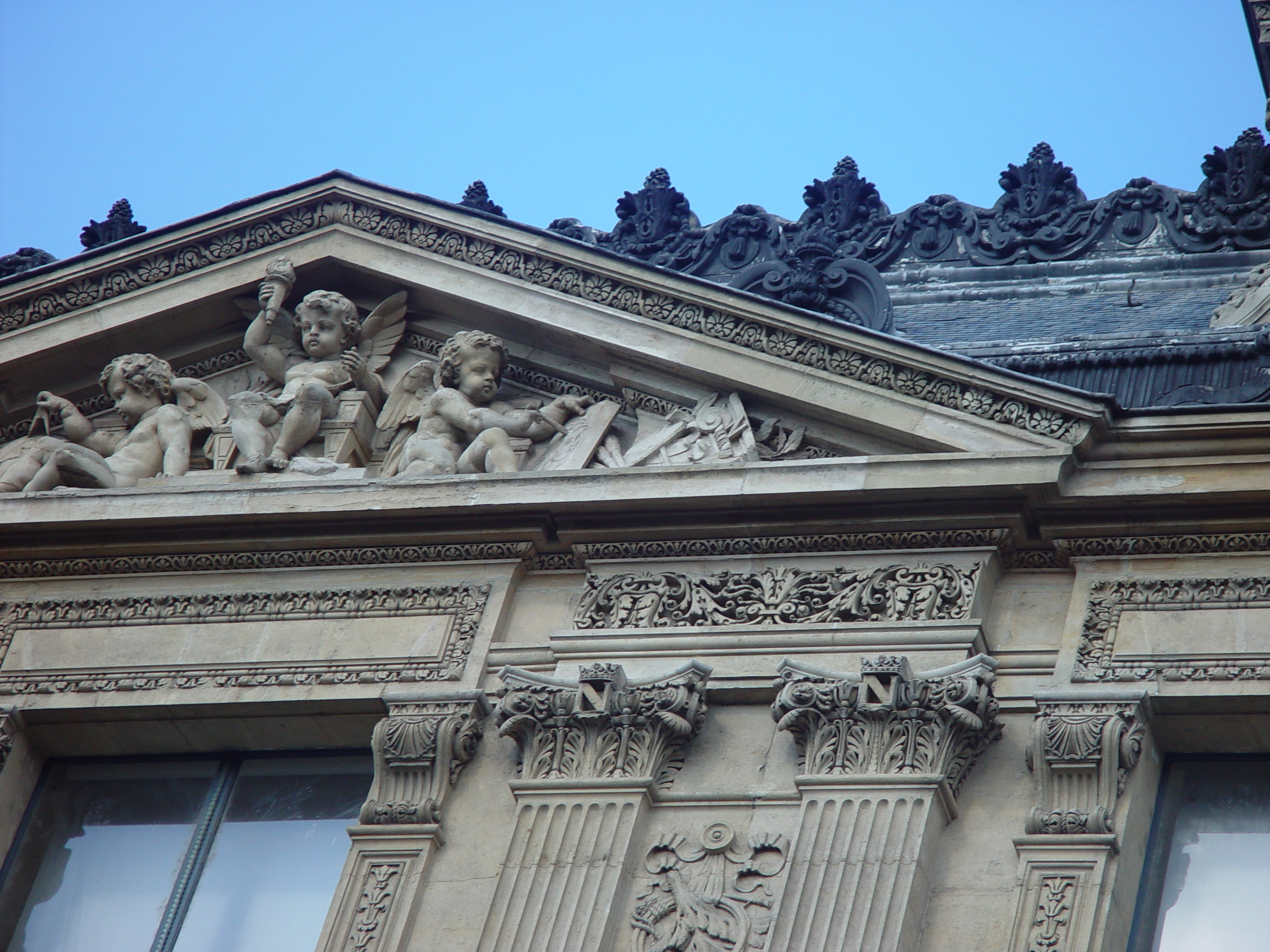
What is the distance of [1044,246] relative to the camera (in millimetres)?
16625

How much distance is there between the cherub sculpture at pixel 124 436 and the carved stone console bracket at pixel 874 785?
4.50 meters

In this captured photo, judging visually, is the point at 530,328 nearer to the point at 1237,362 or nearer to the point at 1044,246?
the point at 1237,362

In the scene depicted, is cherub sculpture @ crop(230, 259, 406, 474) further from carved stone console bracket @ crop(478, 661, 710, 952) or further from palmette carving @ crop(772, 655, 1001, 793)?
palmette carving @ crop(772, 655, 1001, 793)

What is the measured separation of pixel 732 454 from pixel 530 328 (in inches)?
67.7

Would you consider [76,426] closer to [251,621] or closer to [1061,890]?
[251,621]

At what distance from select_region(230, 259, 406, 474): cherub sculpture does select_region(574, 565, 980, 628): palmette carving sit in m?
2.23

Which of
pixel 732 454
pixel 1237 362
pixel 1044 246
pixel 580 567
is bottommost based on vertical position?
pixel 580 567

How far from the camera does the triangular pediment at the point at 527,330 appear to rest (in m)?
11.5

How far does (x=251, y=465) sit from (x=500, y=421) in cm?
150

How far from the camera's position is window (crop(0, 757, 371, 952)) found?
36.7 feet

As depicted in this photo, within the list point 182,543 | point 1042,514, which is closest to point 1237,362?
point 1042,514

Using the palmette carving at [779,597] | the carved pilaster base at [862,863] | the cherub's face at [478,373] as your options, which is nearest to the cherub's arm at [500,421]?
the cherub's face at [478,373]

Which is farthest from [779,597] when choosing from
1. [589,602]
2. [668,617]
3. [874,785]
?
[874,785]

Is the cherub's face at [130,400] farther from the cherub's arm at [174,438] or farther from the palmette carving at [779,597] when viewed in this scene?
the palmette carving at [779,597]
